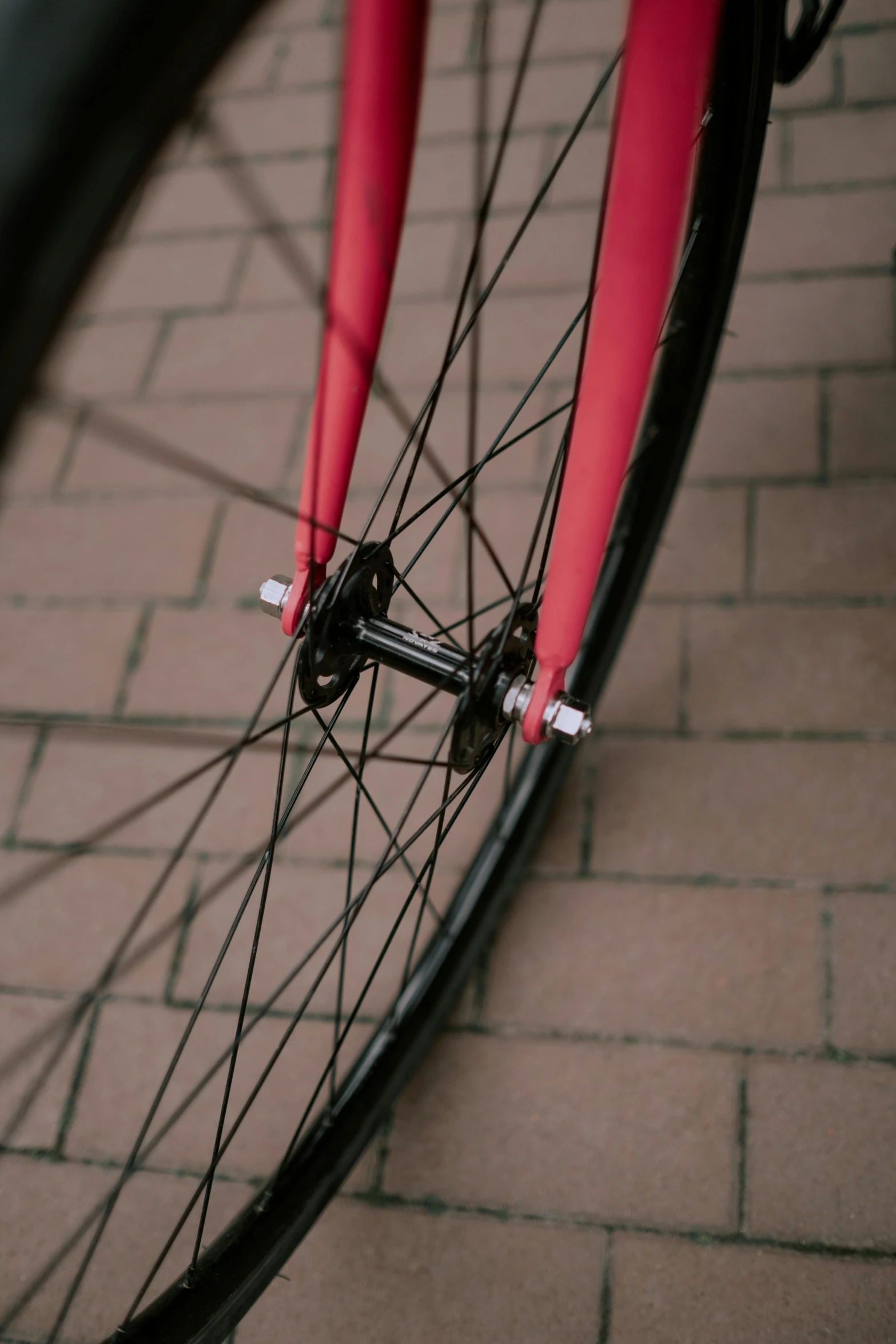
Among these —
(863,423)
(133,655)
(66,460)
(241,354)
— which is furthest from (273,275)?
(863,423)

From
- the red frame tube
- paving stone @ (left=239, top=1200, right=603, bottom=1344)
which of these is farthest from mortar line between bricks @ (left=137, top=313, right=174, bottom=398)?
paving stone @ (left=239, top=1200, right=603, bottom=1344)

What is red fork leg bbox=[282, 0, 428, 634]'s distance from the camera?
1.74 ft

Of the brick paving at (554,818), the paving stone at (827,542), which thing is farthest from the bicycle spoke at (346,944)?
the paving stone at (827,542)

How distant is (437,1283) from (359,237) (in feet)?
2.55

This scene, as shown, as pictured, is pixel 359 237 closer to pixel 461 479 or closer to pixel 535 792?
pixel 461 479

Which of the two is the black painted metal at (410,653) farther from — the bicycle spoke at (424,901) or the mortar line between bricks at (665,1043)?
the mortar line between bricks at (665,1043)

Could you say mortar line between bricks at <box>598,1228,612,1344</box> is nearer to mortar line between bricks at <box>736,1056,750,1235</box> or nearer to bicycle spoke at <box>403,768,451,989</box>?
mortar line between bricks at <box>736,1056,750,1235</box>

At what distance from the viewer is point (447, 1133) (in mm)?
896

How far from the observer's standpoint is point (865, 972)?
0.89 meters

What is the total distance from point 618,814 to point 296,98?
4.21ft

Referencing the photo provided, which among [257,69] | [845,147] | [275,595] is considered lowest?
[275,595]

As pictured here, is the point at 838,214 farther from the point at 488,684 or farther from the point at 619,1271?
the point at 619,1271

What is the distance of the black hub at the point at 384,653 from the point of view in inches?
24.4

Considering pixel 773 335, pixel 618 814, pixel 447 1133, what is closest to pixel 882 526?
pixel 773 335
